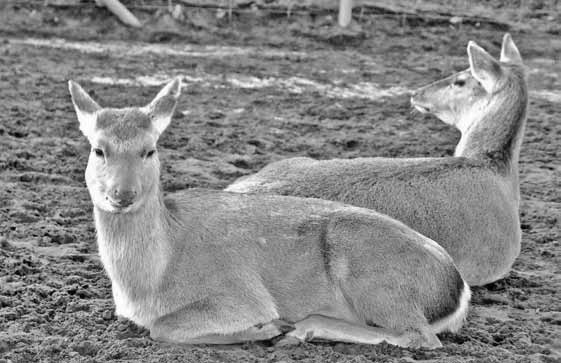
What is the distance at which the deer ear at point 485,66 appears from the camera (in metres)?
8.22

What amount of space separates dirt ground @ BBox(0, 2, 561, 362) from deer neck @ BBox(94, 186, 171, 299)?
290mm

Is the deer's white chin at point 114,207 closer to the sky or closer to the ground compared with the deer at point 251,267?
closer to the sky

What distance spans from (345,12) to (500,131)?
7.01 metres

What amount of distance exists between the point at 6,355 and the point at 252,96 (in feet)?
21.2

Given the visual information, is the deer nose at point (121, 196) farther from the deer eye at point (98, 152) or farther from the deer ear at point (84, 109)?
→ the deer ear at point (84, 109)

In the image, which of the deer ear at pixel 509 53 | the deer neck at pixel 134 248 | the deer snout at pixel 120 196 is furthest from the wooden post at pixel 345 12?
the deer snout at pixel 120 196

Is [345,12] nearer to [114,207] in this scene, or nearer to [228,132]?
[228,132]

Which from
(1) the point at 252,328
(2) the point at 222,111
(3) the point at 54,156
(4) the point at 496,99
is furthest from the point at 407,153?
(1) the point at 252,328

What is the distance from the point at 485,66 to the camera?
826 centimetres

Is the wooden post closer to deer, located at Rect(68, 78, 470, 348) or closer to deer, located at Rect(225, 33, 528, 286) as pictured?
deer, located at Rect(225, 33, 528, 286)

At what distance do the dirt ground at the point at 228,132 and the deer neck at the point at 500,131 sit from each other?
67cm

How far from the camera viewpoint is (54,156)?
8.69m

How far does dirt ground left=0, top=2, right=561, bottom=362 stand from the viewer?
5.55 metres

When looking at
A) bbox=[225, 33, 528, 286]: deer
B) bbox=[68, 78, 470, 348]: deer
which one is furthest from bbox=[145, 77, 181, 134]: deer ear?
bbox=[225, 33, 528, 286]: deer
